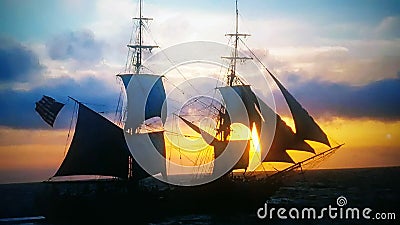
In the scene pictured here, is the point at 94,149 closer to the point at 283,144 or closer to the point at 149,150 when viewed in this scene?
the point at 149,150

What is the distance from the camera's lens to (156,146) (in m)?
37.4

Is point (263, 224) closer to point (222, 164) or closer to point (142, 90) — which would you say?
point (222, 164)

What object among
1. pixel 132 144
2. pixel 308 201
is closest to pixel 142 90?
pixel 132 144

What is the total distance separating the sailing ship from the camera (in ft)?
112

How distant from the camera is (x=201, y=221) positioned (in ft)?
108

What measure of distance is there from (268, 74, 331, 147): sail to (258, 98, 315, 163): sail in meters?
1.72

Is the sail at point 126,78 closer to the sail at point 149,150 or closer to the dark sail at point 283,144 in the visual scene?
the sail at point 149,150

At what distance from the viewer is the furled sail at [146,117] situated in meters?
36.8

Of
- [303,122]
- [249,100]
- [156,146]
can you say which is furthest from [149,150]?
[303,122]

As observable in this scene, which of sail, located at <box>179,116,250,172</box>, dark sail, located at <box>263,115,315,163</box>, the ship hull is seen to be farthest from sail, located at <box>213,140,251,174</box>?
dark sail, located at <box>263,115,315,163</box>

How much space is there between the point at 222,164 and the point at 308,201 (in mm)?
11917

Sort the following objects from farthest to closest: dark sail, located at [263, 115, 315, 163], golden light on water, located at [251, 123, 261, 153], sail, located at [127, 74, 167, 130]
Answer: sail, located at [127, 74, 167, 130]
golden light on water, located at [251, 123, 261, 153]
dark sail, located at [263, 115, 315, 163]

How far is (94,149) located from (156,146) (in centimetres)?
451

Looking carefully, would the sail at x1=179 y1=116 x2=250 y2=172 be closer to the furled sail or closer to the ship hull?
the ship hull
